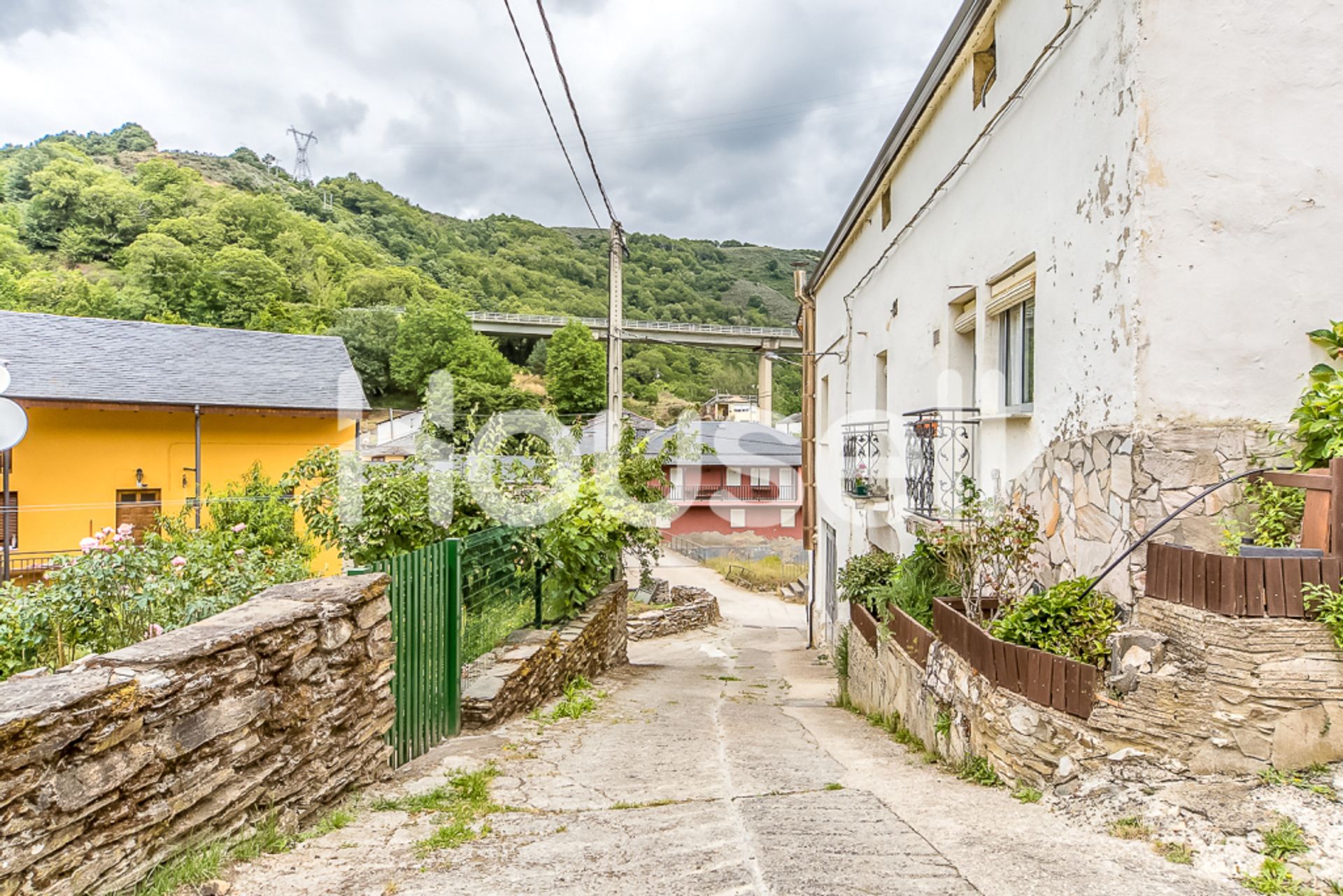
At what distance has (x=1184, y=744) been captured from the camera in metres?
3.21

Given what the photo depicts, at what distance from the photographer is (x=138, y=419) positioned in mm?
16469

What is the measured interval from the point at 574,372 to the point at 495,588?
45769mm

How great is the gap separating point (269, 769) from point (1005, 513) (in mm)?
4725

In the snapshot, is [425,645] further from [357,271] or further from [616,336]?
[357,271]

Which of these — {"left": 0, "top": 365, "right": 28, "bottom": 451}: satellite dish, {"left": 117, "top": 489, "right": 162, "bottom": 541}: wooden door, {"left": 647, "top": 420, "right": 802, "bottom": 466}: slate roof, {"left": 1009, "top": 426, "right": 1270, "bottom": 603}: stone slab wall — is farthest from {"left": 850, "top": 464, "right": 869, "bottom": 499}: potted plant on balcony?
{"left": 647, "top": 420, "right": 802, "bottom": 466}: slate roof

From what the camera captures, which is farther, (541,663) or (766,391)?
(766,391)

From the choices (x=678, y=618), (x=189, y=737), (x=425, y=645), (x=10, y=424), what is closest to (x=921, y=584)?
(x=425, y=645)

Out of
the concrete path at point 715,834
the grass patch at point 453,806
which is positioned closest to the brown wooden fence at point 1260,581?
the concrete path at point 715,834

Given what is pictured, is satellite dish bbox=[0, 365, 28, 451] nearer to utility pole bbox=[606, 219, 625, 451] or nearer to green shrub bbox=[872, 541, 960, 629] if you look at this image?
green shrub bbox=[872, 541, 960, 629]

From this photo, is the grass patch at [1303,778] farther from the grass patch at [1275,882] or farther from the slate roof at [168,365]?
the slate roof at [168,365]

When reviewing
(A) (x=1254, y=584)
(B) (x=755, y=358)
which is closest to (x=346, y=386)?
(A) (x=1254, y=584)

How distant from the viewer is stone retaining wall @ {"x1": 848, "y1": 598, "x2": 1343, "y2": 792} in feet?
9.98

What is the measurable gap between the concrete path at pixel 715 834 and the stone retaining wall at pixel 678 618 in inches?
481

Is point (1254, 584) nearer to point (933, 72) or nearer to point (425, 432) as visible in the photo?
point (933, 72)
